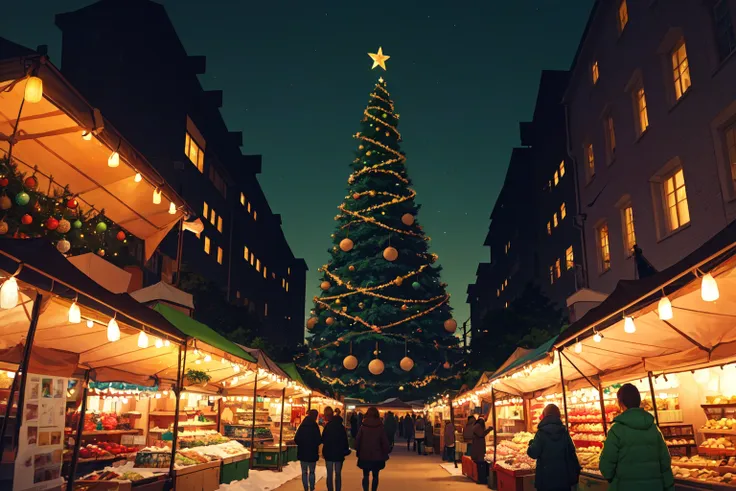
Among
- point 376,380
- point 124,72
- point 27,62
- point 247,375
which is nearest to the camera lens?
point 27,62

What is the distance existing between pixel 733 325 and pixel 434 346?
35.7m

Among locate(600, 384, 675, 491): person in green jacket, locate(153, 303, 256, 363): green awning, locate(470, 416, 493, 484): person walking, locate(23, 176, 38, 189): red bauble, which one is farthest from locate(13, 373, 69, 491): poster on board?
locate(470, 416, 493, 484): person walking

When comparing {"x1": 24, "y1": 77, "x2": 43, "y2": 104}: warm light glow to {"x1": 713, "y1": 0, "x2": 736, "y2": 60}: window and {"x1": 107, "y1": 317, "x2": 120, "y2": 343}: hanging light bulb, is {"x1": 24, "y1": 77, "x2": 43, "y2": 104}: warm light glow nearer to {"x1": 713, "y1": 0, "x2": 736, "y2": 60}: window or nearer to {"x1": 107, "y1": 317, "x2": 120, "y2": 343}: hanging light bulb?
{"x1": 107, "y1": 317, "x2": 120, "y2": 343}: hanging light bulb

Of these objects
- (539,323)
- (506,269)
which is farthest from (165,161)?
(506,269)

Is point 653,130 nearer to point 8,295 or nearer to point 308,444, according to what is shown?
point 308,444

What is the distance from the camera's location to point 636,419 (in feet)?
21.9

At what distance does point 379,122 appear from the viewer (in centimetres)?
4641

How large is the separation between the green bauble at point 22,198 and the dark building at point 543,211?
59.2 feet

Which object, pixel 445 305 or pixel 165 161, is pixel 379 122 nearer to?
pixel 445 305

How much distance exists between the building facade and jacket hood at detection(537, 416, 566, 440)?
5884 mm

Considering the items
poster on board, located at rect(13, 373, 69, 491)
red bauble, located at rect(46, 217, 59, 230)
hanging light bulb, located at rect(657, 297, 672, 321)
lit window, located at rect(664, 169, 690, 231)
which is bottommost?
poster on board, located at rect(13, 373, 69, 491)

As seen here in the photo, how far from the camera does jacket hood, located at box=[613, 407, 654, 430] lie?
6.67 metres

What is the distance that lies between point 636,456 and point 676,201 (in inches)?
399

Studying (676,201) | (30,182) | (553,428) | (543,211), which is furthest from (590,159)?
(30,182)
